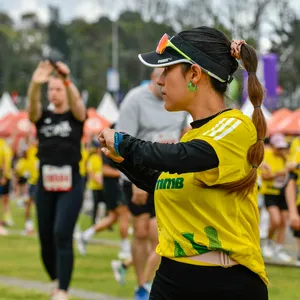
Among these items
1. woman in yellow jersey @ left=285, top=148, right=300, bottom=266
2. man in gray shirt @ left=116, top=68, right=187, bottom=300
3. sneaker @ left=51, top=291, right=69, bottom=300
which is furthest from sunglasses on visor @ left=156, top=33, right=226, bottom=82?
woman in yellow jersey @ left=285, top=148, right=300, bottom=266

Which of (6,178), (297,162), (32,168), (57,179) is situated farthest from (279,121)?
(57,179)

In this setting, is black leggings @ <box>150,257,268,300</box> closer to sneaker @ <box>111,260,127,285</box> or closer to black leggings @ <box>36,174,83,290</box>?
black leggings @ <box>36,174,83,290</box>

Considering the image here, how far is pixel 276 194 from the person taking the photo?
13023 mm

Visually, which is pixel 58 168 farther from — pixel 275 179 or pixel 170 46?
pixel 275 179

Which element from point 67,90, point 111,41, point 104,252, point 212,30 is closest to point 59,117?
point 67,90

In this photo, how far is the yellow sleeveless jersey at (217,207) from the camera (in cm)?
347

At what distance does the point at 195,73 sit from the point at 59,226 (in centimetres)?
382

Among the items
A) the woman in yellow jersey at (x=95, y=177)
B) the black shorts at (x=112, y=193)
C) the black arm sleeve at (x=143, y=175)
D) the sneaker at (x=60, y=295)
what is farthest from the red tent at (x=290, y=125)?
the black arm sleeve at (x=143, y=175)

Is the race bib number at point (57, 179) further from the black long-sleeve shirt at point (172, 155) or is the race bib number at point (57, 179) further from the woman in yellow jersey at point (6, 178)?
the woman in yellow jersey at point (6, 178)

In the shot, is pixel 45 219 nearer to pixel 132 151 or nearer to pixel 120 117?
pixel 120 117

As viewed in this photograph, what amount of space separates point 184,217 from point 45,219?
392 centimetres

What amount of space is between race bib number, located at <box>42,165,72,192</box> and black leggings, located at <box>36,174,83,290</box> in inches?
2.4

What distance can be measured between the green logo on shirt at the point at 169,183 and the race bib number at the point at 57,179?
11.9ft

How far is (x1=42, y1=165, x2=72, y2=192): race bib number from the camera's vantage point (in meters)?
7.32
